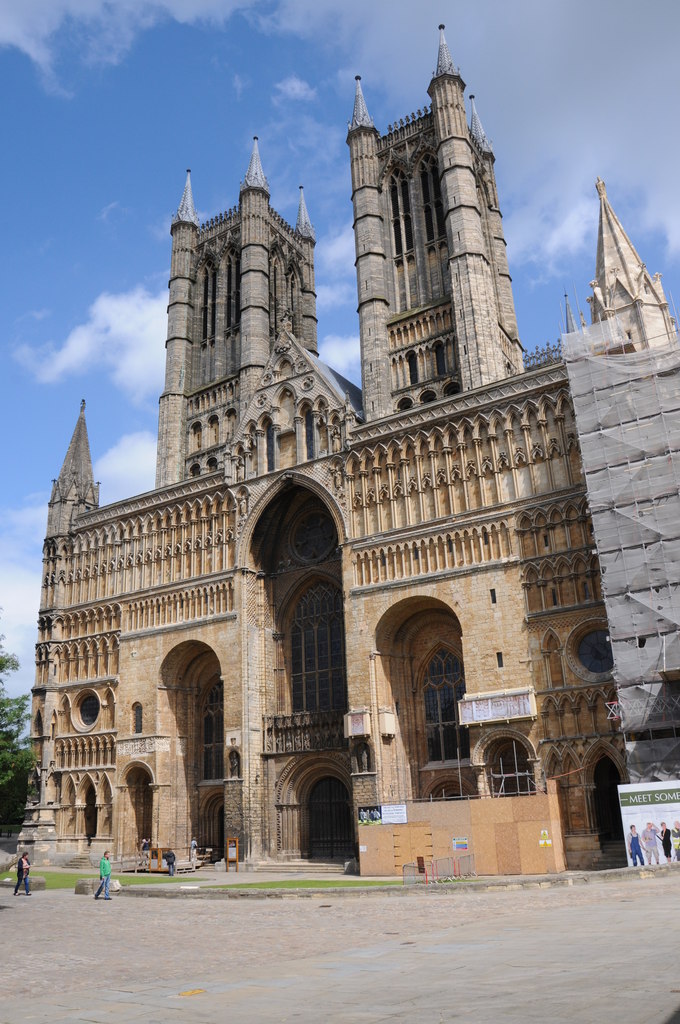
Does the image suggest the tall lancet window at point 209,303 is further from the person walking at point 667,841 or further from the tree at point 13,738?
the person walking at point 667,841

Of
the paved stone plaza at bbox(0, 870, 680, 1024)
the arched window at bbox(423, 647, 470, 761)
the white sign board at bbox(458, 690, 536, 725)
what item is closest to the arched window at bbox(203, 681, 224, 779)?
the arched window at bbox(423, 647, 470, 761)

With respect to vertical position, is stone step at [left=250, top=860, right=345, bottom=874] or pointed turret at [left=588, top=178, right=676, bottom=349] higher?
pointed turret at [left=588, top=178, right=676, bottom=349]

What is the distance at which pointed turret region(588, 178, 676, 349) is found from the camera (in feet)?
109

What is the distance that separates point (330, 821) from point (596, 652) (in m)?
14.6

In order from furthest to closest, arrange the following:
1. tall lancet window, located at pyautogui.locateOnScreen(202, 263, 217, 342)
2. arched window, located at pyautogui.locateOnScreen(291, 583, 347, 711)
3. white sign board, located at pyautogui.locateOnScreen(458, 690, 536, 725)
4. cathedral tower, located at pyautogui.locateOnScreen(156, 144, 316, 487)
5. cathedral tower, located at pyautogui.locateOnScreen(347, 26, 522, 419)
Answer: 1. tall lancet window, located at pyautogui.locateOnScreen(202, 263, 217, 342)
2. cathedral tower, located at pyautogui.locateOnScreen(156, 144, 316, 487)
3. cathedral tower, located at pyautogui.locateOnScreen(347, 26, 522, 419)
4. arched window, located at pyautogui.locateOnScreen(291, 583, 347, 711)
5. white sign board, located at pyautogui.locateOnScreen(458, 690, 536, 725)

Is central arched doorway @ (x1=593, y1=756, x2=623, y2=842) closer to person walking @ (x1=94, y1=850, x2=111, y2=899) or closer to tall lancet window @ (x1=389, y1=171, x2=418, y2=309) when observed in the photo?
person walking @ (x1=94, y1=850, x2=111, y2=899)

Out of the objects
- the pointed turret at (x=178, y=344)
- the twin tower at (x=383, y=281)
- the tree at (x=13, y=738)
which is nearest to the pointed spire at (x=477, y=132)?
the twin tower at (x=383, y=281)

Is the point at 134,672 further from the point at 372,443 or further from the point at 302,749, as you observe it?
the point at 372,443

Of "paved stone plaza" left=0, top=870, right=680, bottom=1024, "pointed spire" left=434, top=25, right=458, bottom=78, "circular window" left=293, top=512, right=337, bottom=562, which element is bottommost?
"paved stone plaza" left=0, top=870, right=680, bottom=1024

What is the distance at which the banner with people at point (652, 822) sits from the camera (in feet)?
75.2

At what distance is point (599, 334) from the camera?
108 ft

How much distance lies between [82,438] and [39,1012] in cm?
4534

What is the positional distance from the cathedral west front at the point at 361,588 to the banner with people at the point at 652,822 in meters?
4.58

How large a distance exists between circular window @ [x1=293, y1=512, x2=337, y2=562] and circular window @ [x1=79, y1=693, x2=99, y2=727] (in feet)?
44.8
